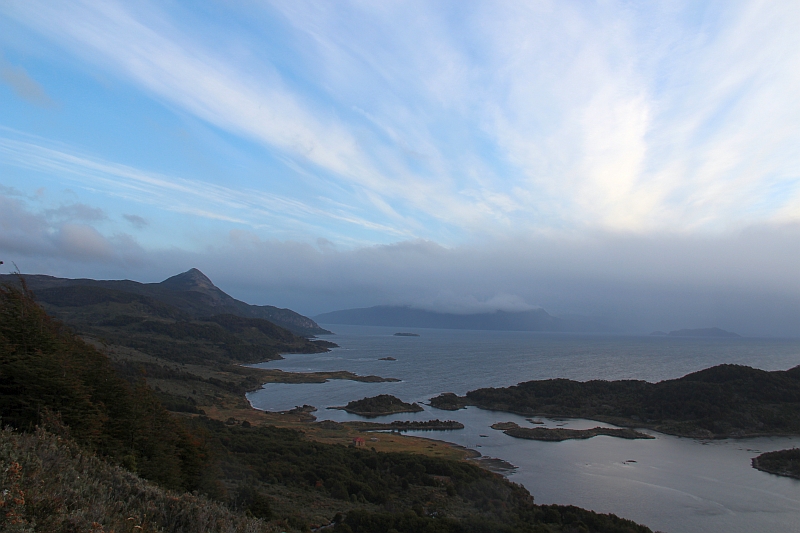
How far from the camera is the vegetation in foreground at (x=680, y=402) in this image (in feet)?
202

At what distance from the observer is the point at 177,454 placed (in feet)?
68.0

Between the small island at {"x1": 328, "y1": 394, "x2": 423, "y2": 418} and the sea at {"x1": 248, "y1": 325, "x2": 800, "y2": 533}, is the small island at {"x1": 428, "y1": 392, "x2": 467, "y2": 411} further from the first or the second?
the small island at {"x1": 328, "y1": 394, "x2": 423, "y2": 418}

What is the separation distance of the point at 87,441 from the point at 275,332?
589 feet

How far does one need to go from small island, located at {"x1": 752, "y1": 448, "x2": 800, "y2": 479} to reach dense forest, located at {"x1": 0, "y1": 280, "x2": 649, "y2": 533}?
29.2 m

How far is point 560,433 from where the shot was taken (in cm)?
5719

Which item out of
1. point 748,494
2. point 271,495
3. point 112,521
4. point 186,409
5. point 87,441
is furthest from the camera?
point 186,409

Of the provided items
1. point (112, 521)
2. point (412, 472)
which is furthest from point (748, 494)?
point (112, 521)

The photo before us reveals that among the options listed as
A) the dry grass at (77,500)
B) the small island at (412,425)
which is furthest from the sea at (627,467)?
the dry grass at (77,500)

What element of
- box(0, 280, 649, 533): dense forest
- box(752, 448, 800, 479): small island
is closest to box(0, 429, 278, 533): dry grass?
box(0, 280, 649, 533): dense forest

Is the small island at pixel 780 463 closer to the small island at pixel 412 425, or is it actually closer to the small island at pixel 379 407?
the small island at pixel 412 425

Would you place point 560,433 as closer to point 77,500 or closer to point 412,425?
point 412,425

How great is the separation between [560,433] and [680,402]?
23930mm

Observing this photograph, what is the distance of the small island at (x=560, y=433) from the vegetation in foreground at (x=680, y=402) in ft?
19.8

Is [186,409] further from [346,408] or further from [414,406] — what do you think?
[414,406]
